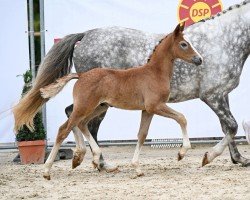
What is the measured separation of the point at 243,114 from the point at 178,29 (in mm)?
2975

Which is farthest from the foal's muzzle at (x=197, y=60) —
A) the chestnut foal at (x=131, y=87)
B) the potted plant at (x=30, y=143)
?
the potted plant at (x=30, y=143)

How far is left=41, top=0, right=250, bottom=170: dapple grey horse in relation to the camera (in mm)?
8398

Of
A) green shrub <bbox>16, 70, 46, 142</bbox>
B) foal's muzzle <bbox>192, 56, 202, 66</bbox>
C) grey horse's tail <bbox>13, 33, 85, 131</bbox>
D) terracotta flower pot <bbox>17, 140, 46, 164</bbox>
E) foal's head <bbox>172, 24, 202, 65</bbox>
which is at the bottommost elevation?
terracotta flower pot <bbox>17, 140, 46, 164</bbox>

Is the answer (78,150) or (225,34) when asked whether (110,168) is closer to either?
(78,150)

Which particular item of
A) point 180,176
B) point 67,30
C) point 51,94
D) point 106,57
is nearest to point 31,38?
point 67,30

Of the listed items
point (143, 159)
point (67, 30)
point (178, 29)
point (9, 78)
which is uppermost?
point (178, 29)

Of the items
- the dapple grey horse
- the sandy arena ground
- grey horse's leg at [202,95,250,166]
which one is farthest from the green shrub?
grey horse's leg at [202,95,250,166]

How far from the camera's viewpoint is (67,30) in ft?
33.9

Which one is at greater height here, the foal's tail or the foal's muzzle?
the foal's muzzle

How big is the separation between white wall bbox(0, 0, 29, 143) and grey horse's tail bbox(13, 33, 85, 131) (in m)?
1.55

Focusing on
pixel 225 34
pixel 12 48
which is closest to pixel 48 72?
pixel 12 48

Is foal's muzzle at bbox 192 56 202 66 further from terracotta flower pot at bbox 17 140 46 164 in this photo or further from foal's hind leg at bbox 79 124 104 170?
terracotta flower pot at bbox 17 140 46 164

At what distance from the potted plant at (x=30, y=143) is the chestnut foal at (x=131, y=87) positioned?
2.04m

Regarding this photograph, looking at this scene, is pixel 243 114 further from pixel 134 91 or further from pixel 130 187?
pixel 130 187
